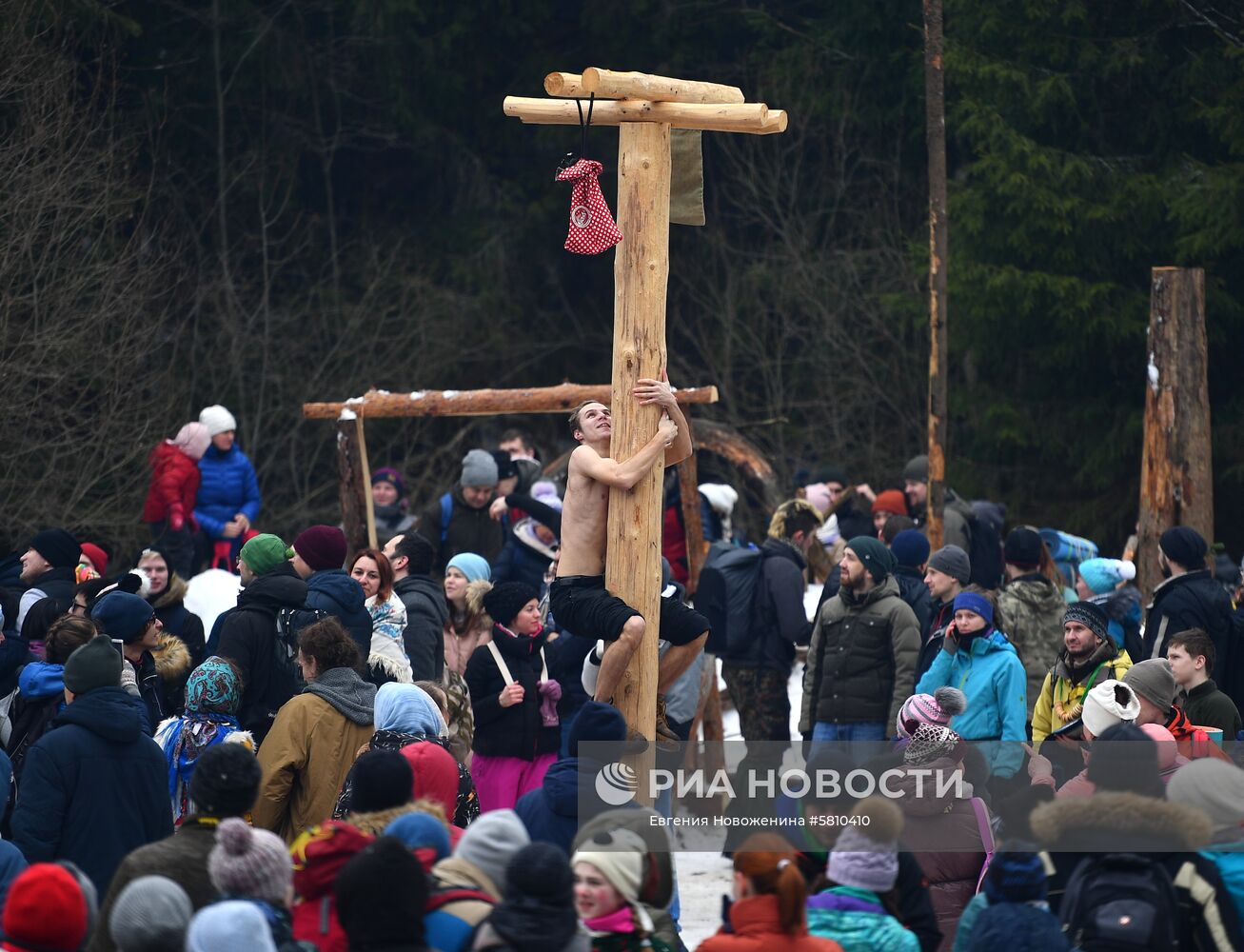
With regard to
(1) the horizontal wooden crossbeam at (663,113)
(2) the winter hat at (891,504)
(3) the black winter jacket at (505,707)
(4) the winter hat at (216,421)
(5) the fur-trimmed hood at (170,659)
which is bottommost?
(3) the black winter jacket at (505,707)

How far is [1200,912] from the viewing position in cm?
506

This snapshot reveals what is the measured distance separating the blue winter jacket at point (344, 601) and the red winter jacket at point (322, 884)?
9.07 feet

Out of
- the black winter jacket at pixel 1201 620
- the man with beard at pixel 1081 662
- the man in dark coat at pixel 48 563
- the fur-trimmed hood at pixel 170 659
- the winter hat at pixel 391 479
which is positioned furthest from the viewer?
the winter hat at pixel 391 479

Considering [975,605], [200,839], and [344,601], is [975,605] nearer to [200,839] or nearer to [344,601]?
[344,601]

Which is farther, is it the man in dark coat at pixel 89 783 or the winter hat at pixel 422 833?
the man in dark coat at pixel 89 783

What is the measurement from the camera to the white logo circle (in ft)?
19.5

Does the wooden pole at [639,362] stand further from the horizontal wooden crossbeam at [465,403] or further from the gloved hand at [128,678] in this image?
the horizontal wooden crossbeam at [465,403]

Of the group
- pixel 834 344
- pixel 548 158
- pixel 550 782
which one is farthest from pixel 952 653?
pixel 548 158

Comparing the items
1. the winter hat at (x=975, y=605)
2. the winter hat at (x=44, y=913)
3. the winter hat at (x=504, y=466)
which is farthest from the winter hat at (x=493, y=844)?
the winter hat at (x=504, y=466)

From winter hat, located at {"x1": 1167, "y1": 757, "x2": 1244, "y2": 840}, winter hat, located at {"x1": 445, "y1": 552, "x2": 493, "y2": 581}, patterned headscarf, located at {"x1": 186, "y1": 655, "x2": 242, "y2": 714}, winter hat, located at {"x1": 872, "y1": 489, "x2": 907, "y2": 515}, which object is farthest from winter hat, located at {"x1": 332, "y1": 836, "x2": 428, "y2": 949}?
winter hat, located at {"x1": 872, "y1": 489, "x2": 907, "y2": 515}

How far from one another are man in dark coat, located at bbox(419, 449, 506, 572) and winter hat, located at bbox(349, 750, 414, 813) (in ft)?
22.5

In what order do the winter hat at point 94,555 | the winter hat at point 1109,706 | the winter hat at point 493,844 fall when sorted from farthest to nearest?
1. the winter hat at point 94,555
2. the winter hat at point 1109,706
3. the winter hat at point 493,844

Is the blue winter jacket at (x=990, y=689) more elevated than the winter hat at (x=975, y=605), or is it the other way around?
the winter hat at (x=975, y=605)

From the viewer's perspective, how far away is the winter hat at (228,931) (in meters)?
4.28
